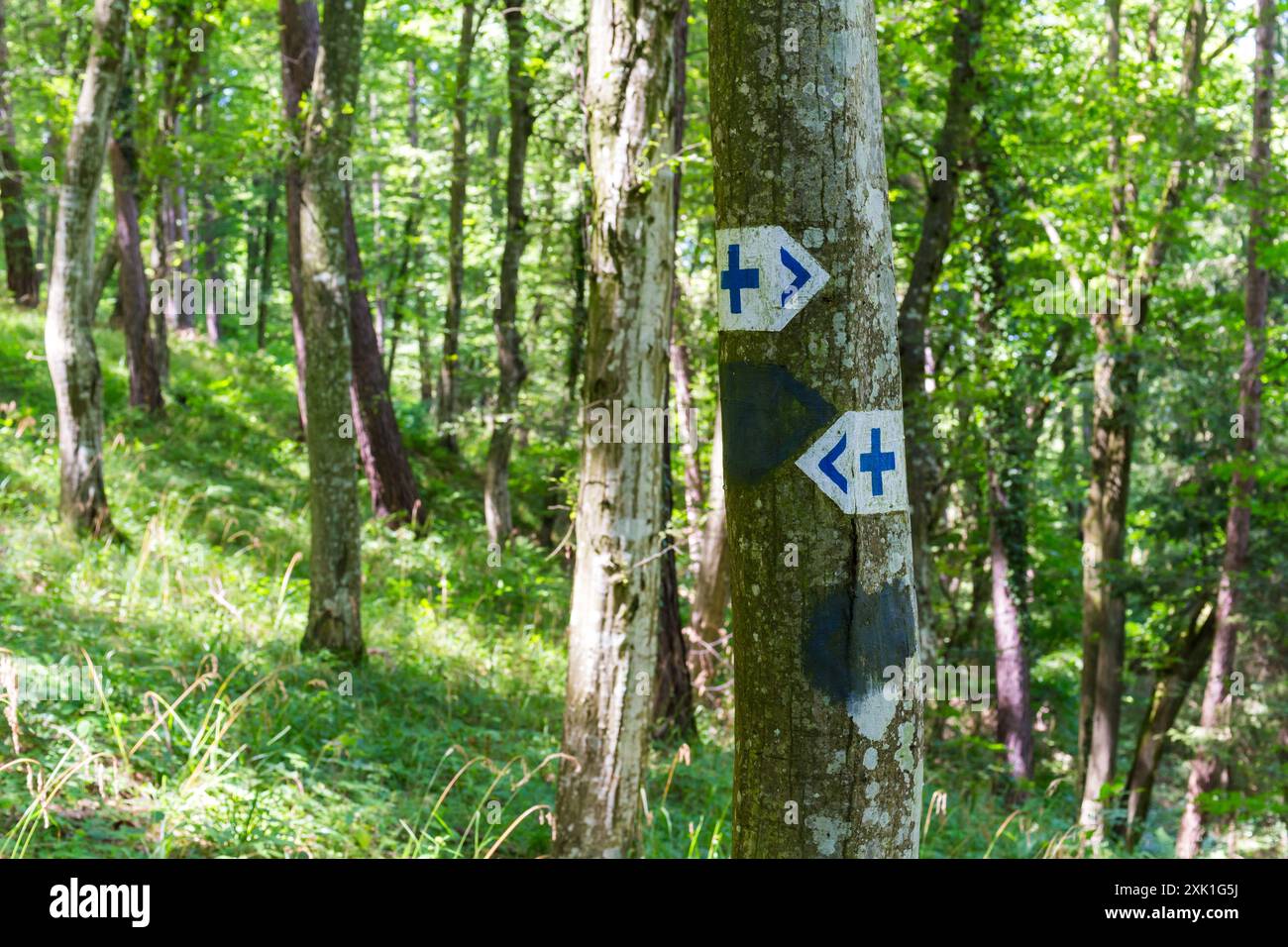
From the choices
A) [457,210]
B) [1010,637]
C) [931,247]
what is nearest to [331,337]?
[931,247]

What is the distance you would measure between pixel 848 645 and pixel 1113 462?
1354 centimetres

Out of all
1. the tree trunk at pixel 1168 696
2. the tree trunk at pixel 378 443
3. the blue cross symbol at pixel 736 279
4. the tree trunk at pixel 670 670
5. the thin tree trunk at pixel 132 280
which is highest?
the thin tree trunk at pixel 132 280

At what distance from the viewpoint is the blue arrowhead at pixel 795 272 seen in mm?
2279

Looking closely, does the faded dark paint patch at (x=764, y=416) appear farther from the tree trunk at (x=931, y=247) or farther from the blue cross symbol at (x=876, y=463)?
the tree trunk at (x=931, y=247)

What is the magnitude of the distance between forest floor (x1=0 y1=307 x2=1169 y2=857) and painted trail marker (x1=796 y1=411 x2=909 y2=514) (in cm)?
284

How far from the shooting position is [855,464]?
228 cm

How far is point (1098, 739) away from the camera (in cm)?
1380

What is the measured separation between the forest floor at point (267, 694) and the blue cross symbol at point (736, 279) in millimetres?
2975

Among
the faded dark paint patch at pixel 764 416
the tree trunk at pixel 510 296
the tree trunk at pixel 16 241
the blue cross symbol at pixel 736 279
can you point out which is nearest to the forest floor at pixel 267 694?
the tree trunk at pixel 510 296

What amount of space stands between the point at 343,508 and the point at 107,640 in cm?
194

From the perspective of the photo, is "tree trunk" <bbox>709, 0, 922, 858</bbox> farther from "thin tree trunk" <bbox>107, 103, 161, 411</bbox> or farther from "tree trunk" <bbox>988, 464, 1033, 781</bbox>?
"tree trunk" <bbox>988, 464, 1033, 781</bbox>

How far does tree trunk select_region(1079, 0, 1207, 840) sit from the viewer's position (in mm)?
13617

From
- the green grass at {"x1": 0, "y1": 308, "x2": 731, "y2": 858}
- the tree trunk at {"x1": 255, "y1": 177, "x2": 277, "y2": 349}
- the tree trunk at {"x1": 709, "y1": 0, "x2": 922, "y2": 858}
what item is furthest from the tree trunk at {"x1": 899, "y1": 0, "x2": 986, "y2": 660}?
the tree trunk at {"x1": 255, "y1": 177, "x2": 277, "y2": 349}
